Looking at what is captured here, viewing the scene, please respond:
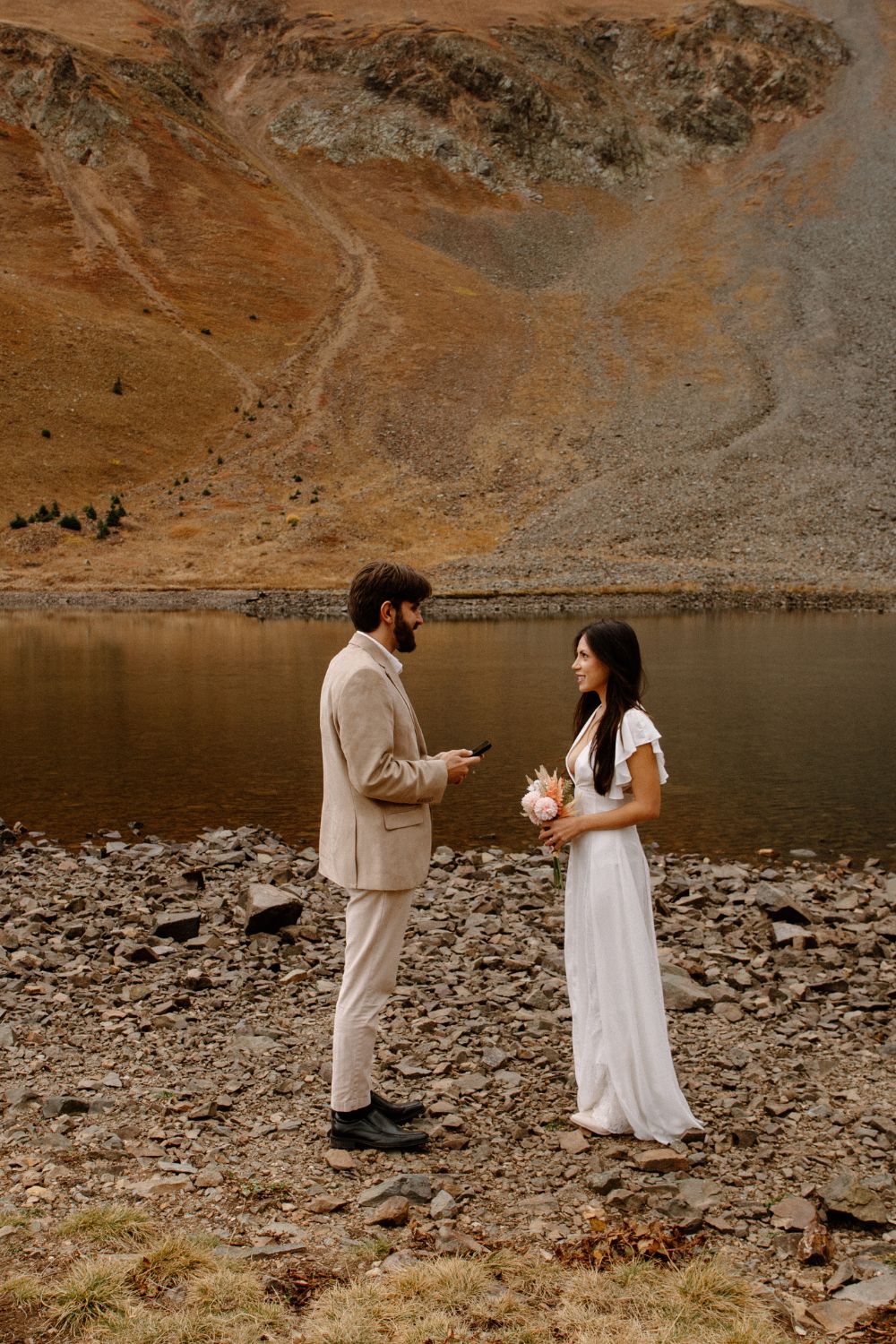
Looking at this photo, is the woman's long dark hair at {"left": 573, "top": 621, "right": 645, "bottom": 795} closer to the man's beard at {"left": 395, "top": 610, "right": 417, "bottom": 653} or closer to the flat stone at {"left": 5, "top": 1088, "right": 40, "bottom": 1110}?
the man's beard at {"left": 395, "top": 610, "right": 417, "bottom": 653}

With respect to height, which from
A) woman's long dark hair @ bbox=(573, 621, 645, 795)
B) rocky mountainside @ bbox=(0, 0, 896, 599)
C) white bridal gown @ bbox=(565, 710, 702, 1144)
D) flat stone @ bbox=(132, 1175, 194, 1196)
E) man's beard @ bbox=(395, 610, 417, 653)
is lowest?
flat stone @ bbox=(132, 1175, 194, 1196)

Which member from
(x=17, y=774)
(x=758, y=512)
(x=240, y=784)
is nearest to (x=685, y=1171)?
(x=240, y=784)

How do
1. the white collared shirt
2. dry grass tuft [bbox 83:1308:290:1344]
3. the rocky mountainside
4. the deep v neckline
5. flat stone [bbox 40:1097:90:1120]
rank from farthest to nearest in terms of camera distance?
the rocky mountainside → flat stone [bbox 40:1097:90:1120] → the deep v neckline → the white collared shirt → dry grass tuft [bbox 83:1308:290:1344]

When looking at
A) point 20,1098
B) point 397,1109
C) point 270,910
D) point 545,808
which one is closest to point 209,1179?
point 397,1109

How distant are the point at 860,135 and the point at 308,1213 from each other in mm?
130290

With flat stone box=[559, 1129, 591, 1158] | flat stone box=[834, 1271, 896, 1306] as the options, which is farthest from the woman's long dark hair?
flat stone box=[834, 1271, 896, 1306]

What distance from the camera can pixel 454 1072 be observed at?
7.23m

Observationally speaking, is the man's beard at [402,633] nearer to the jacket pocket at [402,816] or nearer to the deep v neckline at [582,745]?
the jacket pocket at [402,816]

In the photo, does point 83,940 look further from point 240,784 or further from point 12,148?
point 12,148

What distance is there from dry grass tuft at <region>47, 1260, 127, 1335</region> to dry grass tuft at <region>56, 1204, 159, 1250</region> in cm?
24

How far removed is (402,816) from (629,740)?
129 centimetres

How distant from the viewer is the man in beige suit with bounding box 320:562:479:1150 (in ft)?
19.1

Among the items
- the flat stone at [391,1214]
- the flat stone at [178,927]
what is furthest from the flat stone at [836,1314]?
the flat stone at [178,927]

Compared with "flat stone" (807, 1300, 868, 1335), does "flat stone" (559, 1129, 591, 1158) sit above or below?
below
